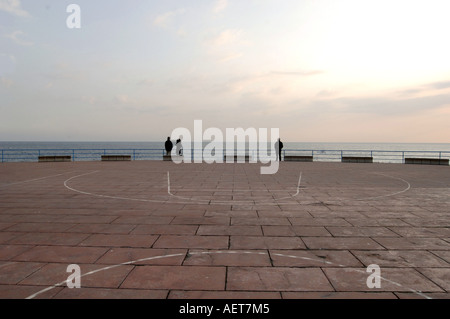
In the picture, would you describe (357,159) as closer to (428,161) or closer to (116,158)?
(428,161)

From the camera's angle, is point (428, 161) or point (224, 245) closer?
point (224, 245)

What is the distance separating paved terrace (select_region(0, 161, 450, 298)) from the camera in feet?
14.0

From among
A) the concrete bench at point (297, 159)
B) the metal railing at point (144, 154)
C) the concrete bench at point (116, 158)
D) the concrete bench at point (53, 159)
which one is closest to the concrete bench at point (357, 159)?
the metal railing at point (144, 154)

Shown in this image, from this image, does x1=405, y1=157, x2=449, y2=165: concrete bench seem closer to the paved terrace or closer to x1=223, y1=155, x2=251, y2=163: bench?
x1=223, y1=155, x2=251, y2=163: bench

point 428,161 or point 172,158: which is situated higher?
point 172,158

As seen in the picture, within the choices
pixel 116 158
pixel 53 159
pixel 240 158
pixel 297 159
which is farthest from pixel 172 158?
pixel 297 159

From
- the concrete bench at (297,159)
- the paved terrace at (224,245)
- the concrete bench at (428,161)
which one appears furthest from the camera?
the concrete bench at (297,159)

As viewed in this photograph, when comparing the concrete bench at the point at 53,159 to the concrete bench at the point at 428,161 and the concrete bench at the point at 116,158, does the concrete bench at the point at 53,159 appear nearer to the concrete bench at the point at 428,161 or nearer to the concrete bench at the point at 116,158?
the concrete bench at the point at 116,158

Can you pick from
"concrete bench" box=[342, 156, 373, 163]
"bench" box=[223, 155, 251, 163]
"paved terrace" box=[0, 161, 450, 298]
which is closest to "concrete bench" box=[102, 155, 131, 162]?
"bench" box=[223, 155, 251, 163]

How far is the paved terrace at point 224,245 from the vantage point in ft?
14.0

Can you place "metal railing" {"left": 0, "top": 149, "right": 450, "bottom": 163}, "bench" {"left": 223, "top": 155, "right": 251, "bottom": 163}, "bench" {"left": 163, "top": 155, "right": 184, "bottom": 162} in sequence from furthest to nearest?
"bench" {"left": 223, "top": 155, "right": 251, "bottom": 163}
"bench" {"left": 163, "top": 155, "right": 184, "bottom": 162}
"metal railing" {"left": 0, "top": 149, "right": 450, "bottom": 163}

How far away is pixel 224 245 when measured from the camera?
235 inches
